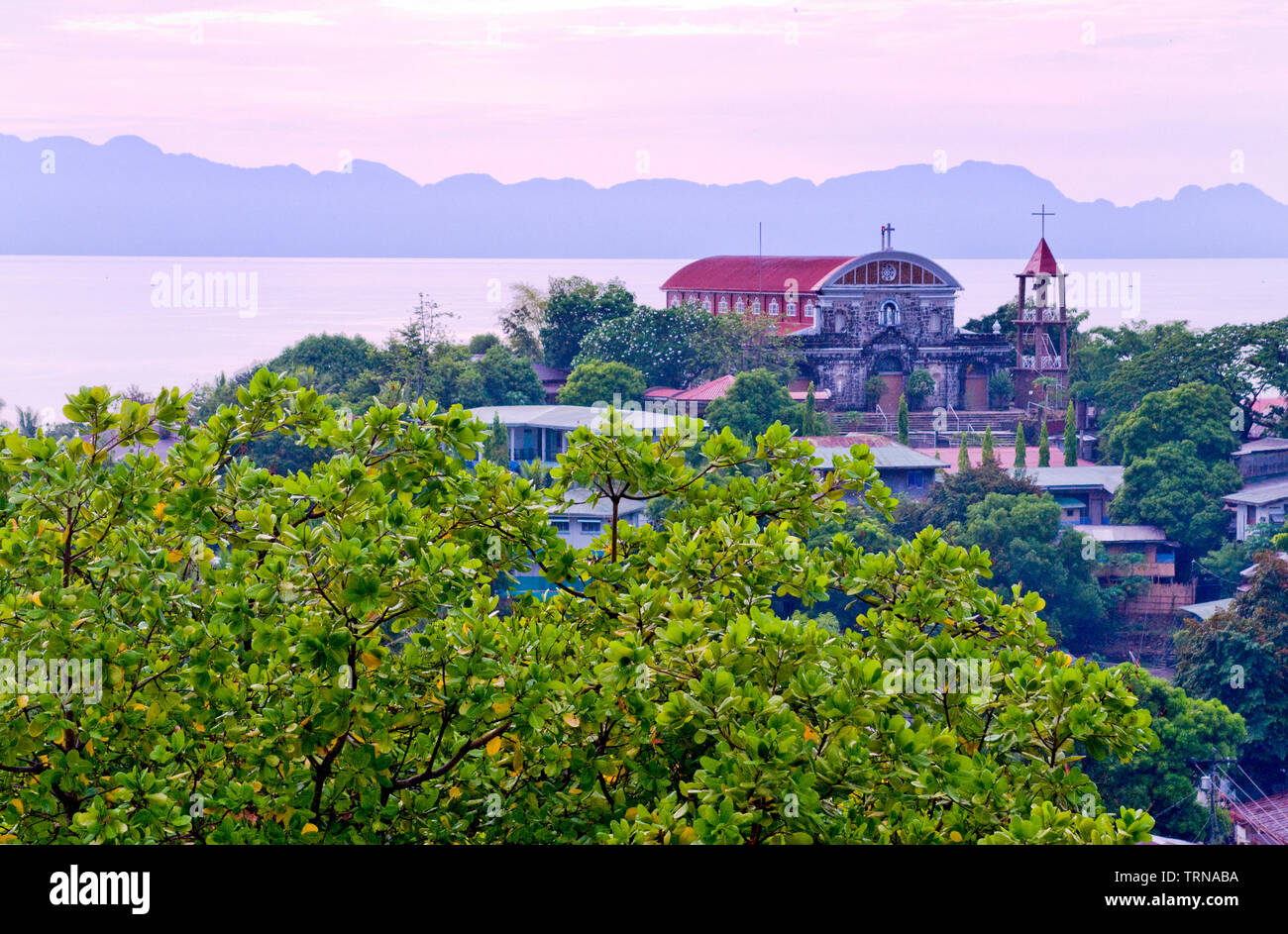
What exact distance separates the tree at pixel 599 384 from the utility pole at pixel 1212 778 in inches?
929

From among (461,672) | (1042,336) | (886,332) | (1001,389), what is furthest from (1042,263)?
(461,672)

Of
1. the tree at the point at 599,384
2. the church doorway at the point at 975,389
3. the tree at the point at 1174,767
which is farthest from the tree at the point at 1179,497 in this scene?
the tree at the point at 1174,767

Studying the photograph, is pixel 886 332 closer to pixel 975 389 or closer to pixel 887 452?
pixel 975 389

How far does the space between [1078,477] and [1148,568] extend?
544 cm

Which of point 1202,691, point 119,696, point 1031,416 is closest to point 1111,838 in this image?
point 119,696

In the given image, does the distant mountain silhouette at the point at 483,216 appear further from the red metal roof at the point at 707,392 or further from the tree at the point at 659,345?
the red metal roof at the point at 707,392

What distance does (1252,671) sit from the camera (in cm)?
2825

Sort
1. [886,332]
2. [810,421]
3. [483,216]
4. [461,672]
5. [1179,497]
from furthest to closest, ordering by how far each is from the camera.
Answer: [483,216]
[886,332]
[810,421]
[1179,497]
[461,672]

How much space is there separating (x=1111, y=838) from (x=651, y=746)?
1.07m

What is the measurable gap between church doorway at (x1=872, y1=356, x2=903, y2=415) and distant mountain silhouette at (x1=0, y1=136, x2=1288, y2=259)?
81.0ft

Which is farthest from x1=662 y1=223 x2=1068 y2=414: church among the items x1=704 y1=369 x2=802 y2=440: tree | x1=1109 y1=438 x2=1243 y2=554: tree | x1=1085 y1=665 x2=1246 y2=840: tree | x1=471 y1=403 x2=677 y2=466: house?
x1=1085 y1=665 x2=1246 y2=840: tree

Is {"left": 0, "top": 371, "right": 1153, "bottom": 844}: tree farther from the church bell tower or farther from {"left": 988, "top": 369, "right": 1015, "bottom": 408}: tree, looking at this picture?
{"left": 988, "top": 369, "right": 1015, "bottom": 408}: tree

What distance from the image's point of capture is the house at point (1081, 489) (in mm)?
41188
